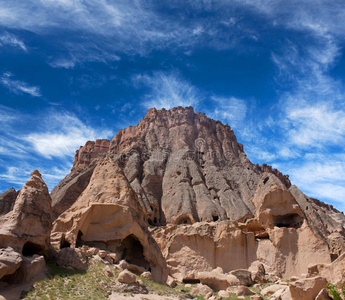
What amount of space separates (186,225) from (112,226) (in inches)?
677

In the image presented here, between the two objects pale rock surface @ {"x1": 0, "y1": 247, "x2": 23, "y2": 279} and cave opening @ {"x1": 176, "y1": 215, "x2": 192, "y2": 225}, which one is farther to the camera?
cave opening @ {"x1": 176, "y1": 215, "x2": 192, "y2": 225}

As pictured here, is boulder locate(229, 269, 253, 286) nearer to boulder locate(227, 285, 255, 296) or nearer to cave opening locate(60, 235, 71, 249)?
boulder locate(227, 285, 255, 296)

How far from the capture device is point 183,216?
2100 inches

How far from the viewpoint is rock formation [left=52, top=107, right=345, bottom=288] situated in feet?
73.4

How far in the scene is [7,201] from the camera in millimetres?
44125

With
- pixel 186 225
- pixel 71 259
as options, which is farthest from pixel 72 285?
pixel 186 225

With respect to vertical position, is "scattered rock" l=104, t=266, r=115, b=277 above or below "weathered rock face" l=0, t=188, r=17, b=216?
below

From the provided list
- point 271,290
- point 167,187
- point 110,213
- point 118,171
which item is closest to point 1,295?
point 110,213

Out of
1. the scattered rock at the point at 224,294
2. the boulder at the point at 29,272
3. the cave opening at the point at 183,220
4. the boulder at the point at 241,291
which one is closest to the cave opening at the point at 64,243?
the boulder at the point at 29,272

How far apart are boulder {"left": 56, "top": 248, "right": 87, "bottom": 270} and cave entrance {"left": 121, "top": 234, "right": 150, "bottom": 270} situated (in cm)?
473

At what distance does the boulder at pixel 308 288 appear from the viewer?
12734mm

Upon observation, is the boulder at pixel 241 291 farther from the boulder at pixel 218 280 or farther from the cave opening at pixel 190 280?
the cave opening at pixel 190 280

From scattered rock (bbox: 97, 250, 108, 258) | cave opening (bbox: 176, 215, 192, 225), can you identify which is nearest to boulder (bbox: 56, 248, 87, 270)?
scattered rock (bbox: 97, 250, 108, 258)

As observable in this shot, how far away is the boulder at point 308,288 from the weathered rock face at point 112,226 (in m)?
11.2
